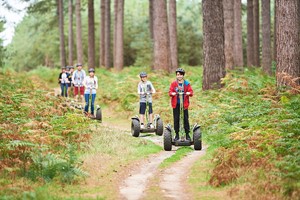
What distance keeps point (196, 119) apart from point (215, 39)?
4730 millimetres

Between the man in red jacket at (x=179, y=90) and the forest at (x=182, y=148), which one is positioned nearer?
the forest at (x=182, y=148)

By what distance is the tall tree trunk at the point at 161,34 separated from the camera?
87.1 ft

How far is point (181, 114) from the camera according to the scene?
13.5 m

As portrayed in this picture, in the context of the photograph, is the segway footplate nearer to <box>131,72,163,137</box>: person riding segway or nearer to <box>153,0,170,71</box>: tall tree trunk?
<box>131,72,163,137</box>: person riding segway

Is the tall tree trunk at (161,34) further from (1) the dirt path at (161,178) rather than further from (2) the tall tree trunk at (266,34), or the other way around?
(1) the dirt path at (161,178)

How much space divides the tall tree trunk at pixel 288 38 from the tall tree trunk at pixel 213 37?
11.4ft

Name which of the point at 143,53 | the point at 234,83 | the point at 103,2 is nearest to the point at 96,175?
the point at 234,83

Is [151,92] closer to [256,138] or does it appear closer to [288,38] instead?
[288,38]

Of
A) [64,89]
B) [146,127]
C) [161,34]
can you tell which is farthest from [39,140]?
[161,34]

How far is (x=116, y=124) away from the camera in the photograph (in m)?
19.7

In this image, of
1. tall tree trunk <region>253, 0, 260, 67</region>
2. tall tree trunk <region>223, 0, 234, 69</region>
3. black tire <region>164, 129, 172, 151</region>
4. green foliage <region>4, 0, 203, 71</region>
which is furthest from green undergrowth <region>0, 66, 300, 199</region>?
green foliage <region>4, 0, 203, 71</region>

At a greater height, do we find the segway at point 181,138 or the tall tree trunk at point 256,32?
the tall tree trunk at point 256,32

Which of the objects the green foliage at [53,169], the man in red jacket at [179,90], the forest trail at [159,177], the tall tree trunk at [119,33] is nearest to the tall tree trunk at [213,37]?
the forest trail at [159,177]

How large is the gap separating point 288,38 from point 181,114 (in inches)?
219
